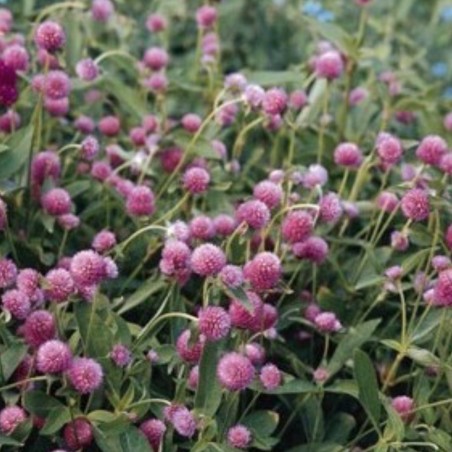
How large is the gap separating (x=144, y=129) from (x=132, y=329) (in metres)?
0.68

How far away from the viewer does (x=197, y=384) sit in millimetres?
1658

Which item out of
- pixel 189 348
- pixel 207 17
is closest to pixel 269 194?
pixel 189 348

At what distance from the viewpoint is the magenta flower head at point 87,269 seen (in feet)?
5.38

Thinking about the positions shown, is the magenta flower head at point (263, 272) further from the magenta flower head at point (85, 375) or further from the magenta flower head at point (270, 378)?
the magenta flower head at point (85, 375)

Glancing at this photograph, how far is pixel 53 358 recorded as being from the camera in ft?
5.24

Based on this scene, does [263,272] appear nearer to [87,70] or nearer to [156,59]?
[87,70]

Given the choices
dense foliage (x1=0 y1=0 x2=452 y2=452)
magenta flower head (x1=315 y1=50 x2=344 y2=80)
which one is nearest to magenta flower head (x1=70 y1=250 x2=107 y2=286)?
dense foliage (x1=0 y1=0 x2=452 y2=452)

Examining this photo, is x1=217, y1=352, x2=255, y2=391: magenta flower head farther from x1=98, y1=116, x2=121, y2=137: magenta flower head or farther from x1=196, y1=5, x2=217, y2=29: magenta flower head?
x1=196, y1=5, x2=217, y2=29: magenta flower head

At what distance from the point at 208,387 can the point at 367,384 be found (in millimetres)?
229

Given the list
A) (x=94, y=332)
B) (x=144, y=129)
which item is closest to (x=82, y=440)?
(x=94, y=332)

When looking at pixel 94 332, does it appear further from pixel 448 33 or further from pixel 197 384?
pixel 448 33

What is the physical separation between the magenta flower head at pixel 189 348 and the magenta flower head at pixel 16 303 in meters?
0.21

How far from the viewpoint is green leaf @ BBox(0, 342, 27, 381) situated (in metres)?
1.68

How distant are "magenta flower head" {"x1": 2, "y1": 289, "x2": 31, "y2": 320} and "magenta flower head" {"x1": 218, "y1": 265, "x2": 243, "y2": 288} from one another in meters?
0.26
